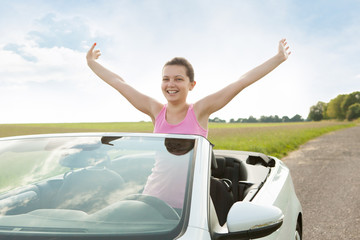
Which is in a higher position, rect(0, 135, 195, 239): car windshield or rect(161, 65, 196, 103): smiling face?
rect(161, 65, 196, 103): smiling face

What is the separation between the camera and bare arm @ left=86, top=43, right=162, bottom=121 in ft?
9.57

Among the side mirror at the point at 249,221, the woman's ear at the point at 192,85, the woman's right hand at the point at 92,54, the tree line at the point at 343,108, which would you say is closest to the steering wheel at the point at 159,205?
the side mirror at the point at 249,221

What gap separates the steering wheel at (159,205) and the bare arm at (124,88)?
4.26 ft

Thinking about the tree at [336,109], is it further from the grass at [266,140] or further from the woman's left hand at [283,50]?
the woman's left hand at [283,50]

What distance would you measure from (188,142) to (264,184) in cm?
89

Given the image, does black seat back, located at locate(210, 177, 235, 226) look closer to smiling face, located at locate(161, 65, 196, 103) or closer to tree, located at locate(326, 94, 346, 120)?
smiling face, located at locate(161, 65, 196, 103)

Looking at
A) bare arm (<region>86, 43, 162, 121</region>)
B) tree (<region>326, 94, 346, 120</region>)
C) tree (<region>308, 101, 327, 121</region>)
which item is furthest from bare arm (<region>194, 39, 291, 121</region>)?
tree (<region>308, 101, 327, 121</region>)

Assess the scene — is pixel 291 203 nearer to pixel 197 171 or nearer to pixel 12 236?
pixel 197 171

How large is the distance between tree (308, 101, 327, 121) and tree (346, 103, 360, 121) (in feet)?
72.3

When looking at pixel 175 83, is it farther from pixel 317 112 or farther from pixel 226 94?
pixel 317 112

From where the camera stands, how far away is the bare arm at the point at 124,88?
292 cm

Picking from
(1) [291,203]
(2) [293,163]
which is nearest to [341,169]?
(2) [293,163]

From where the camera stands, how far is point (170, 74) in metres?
2.73

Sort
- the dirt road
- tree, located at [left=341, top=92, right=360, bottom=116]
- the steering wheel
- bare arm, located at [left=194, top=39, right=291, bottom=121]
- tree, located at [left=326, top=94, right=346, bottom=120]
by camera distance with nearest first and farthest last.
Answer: the steering wheel → bare arm, located at [left=194, top=39, right=291, bottom=121] → the dirt road → tree, located at [left=341, top=92, right=360, bottom=116] → tree, located at [left=326, top=94, right=346, bottom=120]
